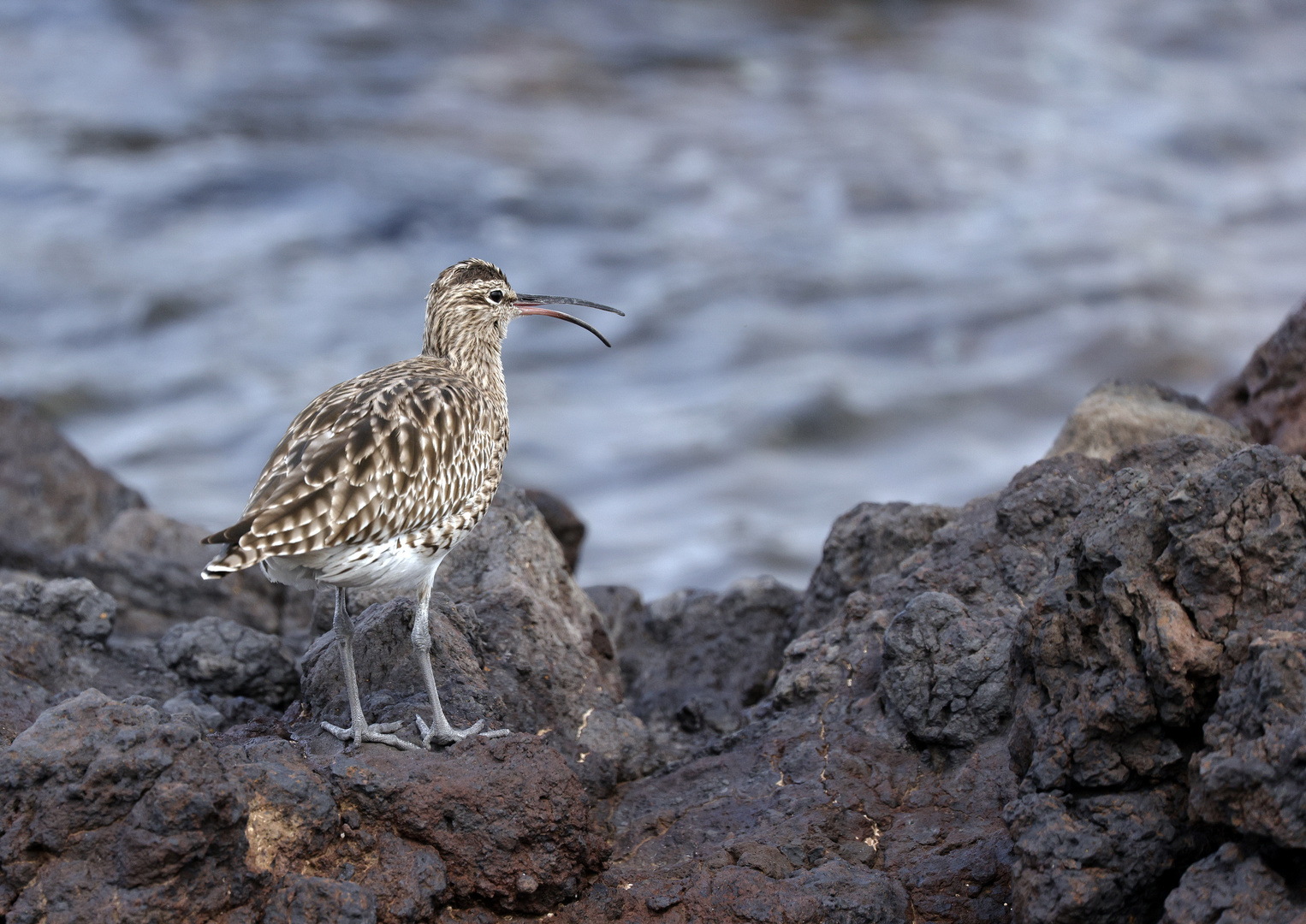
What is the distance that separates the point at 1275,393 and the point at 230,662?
21.2 feet

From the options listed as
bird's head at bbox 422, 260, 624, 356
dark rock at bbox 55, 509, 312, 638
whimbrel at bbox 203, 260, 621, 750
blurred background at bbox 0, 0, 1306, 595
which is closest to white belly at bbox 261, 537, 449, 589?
whimbrel at bbox 203, 260, 621, 750

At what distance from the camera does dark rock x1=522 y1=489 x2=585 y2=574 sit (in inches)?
371

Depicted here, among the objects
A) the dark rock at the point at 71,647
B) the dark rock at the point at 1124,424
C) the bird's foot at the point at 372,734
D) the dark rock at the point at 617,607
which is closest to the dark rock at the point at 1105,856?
the bird's foot at the point at 372,734

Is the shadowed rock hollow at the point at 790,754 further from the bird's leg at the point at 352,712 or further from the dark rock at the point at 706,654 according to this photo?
the dark rock at the point at 706,654

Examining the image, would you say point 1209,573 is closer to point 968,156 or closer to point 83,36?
point 968,156

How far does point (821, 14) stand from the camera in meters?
29.5

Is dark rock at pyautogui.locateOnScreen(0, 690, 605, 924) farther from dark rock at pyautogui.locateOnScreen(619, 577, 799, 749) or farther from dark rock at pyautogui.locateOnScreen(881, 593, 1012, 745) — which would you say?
dark rock at pyautogui.locateOnScreen(619, 577, 799, 749)

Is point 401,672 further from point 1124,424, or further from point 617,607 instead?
point 1124,424

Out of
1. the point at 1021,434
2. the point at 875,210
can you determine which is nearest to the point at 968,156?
the point at 875,210

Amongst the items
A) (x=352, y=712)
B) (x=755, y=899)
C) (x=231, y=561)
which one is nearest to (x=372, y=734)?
(x=352, y=712)

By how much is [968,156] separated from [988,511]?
1838 cm

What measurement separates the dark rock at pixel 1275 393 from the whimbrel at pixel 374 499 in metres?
4.87

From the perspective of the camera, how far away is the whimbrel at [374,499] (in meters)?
5.44

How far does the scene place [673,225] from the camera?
2173cm
